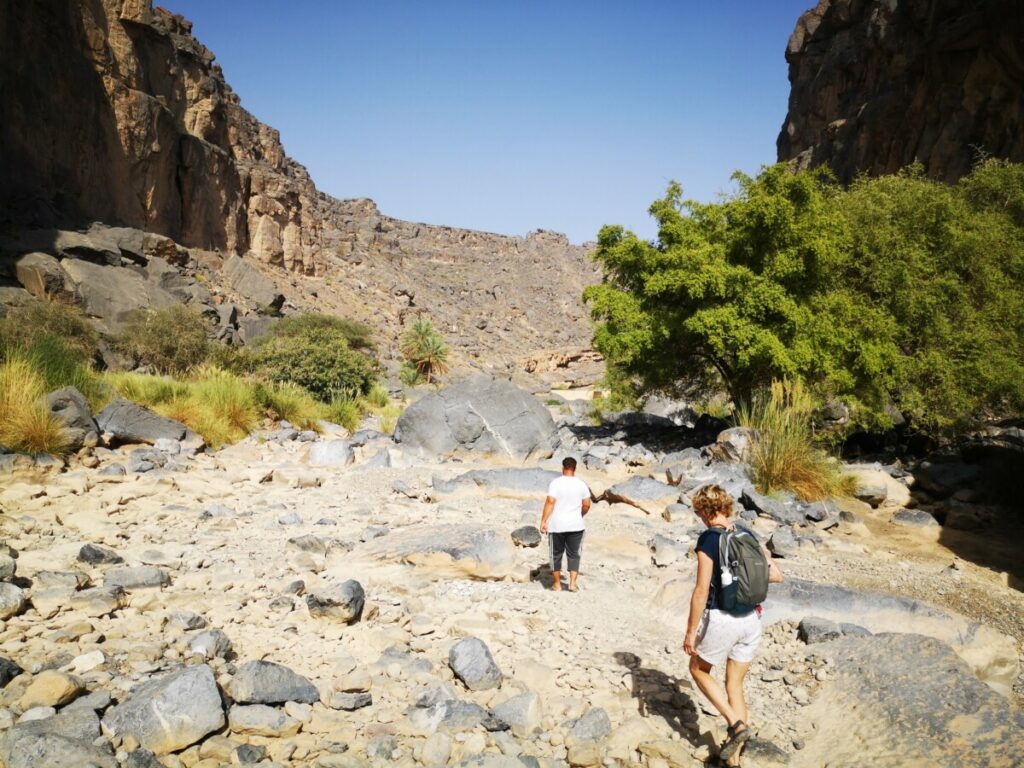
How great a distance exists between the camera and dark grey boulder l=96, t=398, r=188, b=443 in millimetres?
9375

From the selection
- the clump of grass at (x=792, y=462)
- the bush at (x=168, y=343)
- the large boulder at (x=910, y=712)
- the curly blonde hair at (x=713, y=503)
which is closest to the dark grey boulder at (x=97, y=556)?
the curly blonde hair at (x=713, y=503)

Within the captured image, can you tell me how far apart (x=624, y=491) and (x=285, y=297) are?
47553mm

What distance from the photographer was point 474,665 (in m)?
3.95

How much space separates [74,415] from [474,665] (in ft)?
25.4

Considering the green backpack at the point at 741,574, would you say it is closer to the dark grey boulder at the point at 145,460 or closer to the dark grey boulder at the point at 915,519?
the dark grey boulder at the point at 915,519

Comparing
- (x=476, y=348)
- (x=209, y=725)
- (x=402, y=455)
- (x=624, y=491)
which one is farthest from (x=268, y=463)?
(x=476, y=348)

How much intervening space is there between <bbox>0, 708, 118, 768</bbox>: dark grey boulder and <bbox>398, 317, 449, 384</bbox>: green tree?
38142 millimetres

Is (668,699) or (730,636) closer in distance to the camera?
(730,636)

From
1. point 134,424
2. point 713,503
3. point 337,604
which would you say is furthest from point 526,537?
point 134,424

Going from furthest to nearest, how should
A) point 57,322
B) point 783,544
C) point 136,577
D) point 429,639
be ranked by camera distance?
point 57,322 < point 783,544 < point 136,577 < point 429,639

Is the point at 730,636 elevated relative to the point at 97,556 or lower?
elevated

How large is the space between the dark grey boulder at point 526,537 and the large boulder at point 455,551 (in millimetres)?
583

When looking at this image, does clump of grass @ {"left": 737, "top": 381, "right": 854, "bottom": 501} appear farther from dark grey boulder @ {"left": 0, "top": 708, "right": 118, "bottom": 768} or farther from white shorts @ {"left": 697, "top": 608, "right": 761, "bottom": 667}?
dark grey boulder @ {"left": 0, "top": 708, "right": 118, "bottom": 768}

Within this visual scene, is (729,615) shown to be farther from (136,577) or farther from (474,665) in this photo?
(136,577)
